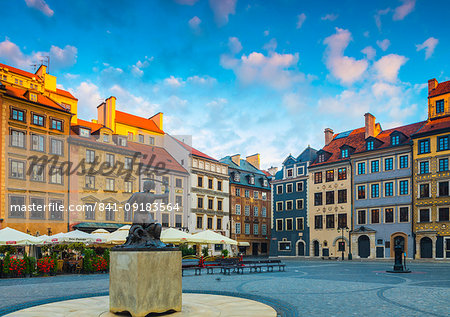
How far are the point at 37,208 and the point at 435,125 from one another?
3953cm

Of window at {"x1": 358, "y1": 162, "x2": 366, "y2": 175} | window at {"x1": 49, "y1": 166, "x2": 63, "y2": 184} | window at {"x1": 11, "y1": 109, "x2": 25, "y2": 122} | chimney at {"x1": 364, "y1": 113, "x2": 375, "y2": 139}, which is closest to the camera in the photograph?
window at {"x1": 11, "y1": 109, "x2": 25, "y2": 122}

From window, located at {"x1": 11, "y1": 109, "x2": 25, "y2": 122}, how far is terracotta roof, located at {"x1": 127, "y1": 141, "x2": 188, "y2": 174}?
502 inches

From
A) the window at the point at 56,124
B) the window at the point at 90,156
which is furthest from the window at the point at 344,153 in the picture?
the window at the point at 56,124

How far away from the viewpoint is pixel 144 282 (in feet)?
31.1

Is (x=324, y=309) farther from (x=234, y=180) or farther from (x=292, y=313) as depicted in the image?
(x=234, y=180)

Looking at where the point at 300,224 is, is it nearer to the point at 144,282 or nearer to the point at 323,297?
the point at 323,297

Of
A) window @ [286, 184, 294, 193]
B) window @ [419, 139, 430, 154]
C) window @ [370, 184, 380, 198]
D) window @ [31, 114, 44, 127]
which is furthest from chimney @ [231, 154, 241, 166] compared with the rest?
window @ [31, 114, 44, 127]

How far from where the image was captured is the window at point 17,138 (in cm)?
3816

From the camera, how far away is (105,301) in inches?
480

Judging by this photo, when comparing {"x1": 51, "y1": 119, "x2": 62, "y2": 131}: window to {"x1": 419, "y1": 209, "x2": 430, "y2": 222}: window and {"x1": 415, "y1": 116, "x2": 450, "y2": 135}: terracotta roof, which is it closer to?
{"x1": 415, "y1": 116, "x2": 450, "y2": 135}: terracotta roof

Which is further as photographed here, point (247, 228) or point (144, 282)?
point (247, 228)

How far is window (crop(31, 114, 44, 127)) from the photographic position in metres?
39.9

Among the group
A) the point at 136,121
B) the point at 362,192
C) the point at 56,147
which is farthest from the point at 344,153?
the point at 56,147

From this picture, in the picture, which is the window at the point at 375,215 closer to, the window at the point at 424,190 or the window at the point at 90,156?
the window at the point at 424,190
